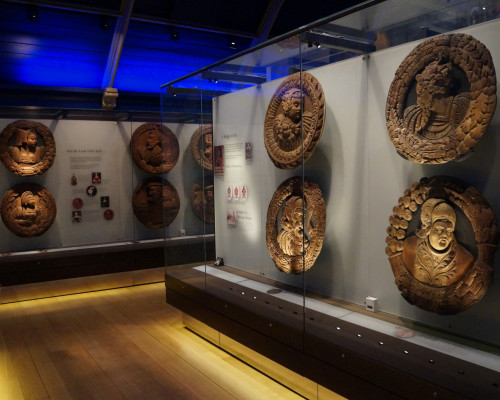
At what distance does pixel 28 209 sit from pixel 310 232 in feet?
14.7

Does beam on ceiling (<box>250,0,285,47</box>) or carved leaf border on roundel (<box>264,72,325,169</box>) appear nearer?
carved leaf border on roundel (<box>264,72,325,169</box>)

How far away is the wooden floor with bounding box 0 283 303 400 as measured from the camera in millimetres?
3447

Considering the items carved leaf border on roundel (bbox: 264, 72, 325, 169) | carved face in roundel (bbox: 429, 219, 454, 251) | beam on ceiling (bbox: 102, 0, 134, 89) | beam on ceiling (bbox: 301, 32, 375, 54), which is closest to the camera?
carved face in roundel (bbox: 429, 219, 454, 251)

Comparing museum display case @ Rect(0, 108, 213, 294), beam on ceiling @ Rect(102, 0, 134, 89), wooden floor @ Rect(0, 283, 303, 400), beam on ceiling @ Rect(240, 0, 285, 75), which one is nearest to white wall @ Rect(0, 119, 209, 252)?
museum display case @ Rect(0, 108, 213, 294)

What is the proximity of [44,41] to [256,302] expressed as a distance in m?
4.80

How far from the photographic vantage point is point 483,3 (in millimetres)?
2127

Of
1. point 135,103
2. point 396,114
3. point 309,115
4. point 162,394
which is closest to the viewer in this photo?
point 396,114

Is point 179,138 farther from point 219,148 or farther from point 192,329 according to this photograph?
point 192,329

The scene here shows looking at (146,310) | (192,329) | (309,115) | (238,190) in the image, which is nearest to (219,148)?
(238,190)

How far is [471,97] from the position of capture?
2191mm

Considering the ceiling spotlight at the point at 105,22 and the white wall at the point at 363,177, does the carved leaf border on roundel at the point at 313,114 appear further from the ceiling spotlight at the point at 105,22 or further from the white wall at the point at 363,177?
the ceiling spotlight at the point at 105,22

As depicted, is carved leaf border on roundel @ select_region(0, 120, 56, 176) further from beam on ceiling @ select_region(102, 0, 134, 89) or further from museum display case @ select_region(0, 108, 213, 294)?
beam on ceiling @ select_region(102, 0, 134, 89)

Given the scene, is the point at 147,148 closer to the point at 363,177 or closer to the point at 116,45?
the point at 116,45

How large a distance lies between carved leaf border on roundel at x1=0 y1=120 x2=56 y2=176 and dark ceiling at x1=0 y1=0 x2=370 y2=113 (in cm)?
83
